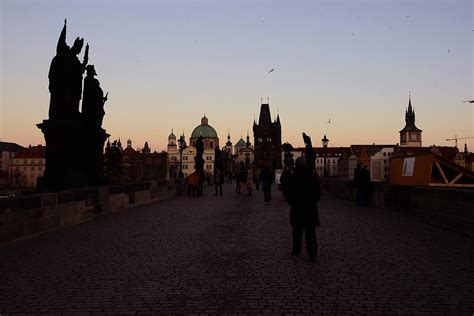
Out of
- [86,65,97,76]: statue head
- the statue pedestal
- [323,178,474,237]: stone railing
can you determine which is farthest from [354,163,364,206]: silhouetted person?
[86,65,97,76]: statue head

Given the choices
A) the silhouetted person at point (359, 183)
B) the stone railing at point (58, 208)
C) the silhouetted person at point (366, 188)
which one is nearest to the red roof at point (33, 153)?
the stone railing at point (58, 208)

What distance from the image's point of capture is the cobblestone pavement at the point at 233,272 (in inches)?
178

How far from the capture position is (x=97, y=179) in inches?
574

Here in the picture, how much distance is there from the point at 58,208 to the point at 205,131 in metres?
160

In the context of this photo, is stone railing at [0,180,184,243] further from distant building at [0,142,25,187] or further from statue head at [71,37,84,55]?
distant building at [0,142,25,187]

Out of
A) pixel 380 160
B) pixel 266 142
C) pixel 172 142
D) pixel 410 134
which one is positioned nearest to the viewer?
pixel 380 160

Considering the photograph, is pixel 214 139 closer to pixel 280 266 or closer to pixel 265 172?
pixel 265 172

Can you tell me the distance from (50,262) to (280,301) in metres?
3.64

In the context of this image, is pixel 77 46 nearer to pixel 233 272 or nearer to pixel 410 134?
pixel 233 272

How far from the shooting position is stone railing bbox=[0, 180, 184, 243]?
8.19 m

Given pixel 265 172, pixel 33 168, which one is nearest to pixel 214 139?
pixel 33 168

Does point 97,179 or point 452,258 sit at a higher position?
point 97,179

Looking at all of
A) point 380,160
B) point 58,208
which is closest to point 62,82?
point 58,208

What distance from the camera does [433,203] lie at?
11.9m
